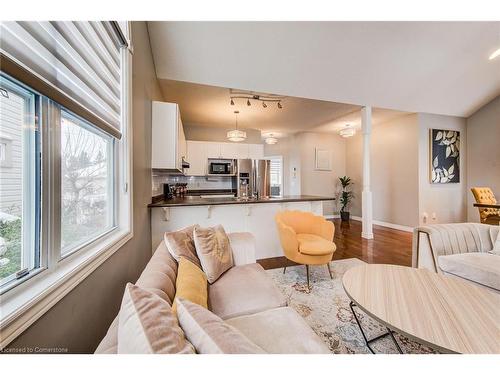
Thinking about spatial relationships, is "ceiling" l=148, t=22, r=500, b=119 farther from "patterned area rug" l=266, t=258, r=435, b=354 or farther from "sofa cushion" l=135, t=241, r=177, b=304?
"patterned area rug" l=266, t=258, r=435, b=354

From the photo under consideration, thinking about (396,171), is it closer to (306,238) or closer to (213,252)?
(306,238)

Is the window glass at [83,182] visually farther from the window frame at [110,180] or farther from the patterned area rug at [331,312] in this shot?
the patterned area rug at [331,312]

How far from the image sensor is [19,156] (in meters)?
0.72

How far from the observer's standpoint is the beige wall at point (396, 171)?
15.1 ft

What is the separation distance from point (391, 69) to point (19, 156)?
4.46 meters

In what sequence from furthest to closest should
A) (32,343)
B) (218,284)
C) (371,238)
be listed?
(371,238) → (218,284) → (32,343)

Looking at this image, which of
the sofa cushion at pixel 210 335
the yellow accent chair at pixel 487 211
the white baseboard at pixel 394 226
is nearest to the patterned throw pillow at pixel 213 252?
the sofa cushion at pixel 210 335

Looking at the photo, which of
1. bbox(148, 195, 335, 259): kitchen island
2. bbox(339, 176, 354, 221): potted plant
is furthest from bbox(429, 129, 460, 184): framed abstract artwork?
bbox(148, 195, 335, 259): kitchen island

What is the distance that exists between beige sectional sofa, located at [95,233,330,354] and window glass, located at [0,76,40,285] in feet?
1.37

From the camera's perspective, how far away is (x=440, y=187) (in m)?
4.71

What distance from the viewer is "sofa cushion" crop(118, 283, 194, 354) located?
511 millimetres

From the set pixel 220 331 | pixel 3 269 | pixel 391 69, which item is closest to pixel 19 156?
pixel 3 269

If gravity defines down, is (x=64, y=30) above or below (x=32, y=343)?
above
